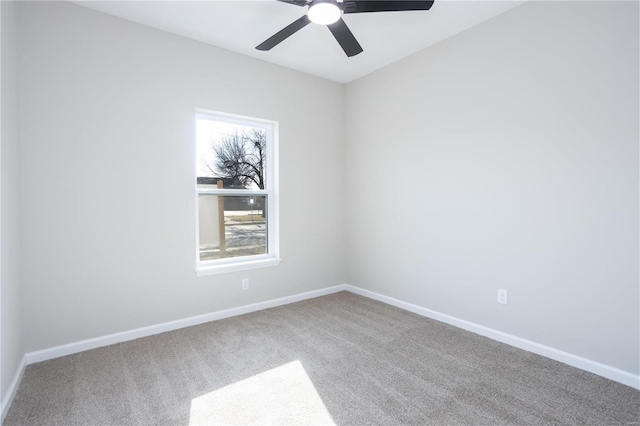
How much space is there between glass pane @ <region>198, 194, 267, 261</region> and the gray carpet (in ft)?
2.76

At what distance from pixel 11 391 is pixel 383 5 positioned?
3.19 meters

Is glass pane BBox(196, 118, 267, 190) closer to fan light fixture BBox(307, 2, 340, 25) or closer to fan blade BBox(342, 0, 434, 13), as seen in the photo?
fan light fixture BBox(307, 2, 340, 25)

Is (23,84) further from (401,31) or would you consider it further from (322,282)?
(322,282)

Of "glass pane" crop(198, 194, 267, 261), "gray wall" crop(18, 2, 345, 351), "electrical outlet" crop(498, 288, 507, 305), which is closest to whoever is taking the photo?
"gray wall" crop(18, 2, 345, 351)

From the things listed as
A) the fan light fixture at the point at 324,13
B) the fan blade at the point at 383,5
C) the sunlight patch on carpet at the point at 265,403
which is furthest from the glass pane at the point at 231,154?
the sunlight patch on carpet at the point at 265,403

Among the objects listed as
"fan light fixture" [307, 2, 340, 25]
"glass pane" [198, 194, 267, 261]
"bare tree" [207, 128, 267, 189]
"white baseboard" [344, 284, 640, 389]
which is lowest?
"white baseboard" [344, 284, 640, 389]

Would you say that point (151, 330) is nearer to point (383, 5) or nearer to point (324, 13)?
point (324, 13)

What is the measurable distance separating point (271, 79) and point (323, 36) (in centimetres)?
84

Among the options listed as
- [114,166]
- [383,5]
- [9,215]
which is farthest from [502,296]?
[9,215]

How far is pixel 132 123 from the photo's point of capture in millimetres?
2777

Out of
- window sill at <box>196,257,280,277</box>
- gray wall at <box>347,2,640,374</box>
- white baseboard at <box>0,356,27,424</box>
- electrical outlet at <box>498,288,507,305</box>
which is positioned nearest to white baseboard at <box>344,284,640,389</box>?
gray wall at <box>347,2,640,374</box>

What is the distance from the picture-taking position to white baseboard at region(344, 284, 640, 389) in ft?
6.98

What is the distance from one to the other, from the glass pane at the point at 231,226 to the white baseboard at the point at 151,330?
571 millimetres

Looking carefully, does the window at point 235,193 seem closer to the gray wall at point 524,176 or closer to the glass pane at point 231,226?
the glass pane at point 231,226
